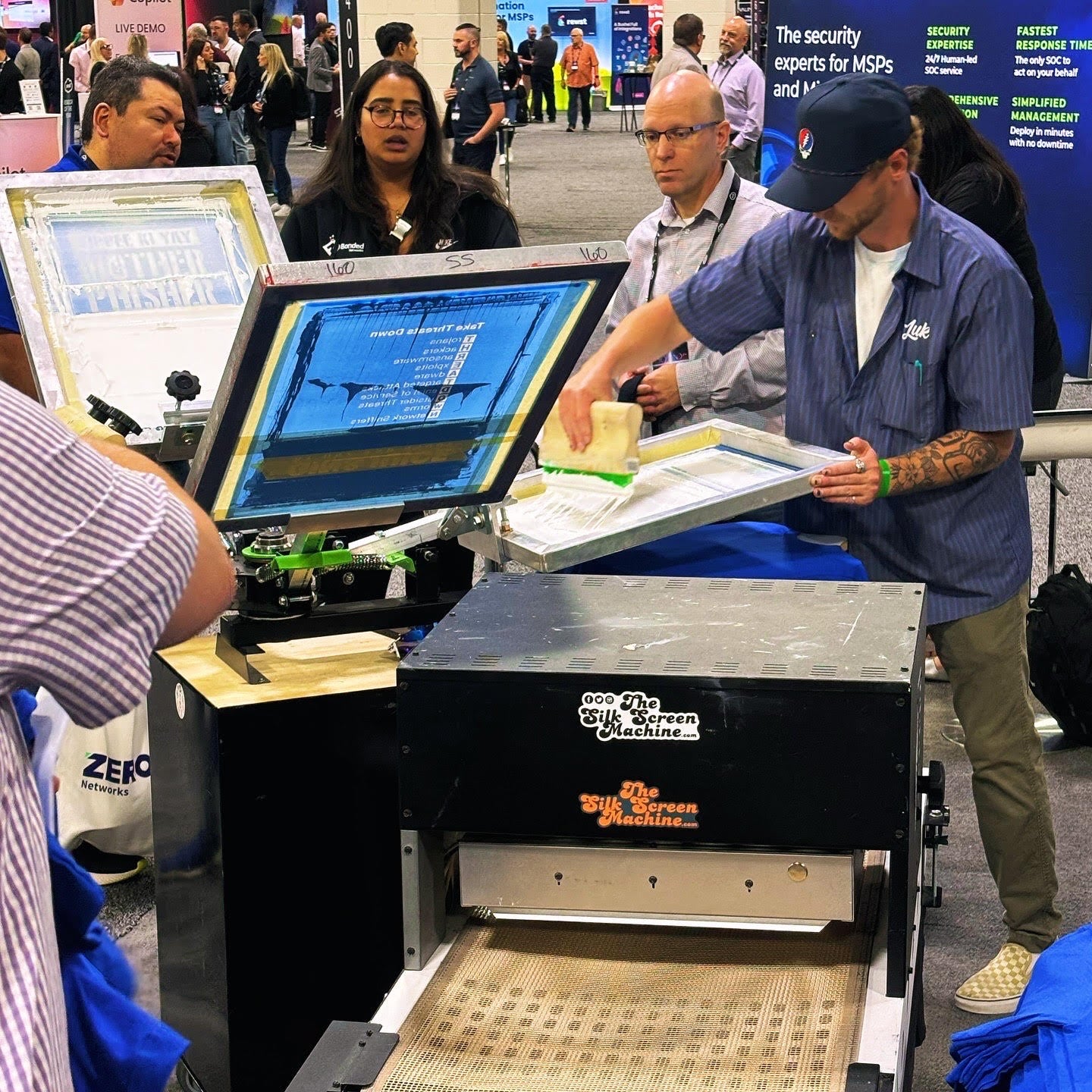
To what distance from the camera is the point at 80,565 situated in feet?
4.09

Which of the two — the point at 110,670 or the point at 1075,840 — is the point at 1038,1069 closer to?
the point at 110,670

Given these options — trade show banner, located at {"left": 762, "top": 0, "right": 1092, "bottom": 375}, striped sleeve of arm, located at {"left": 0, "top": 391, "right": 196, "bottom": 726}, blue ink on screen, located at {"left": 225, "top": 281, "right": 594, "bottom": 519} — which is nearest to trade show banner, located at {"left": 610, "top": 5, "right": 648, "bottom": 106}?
trade show banner, located at {"left": 762, "top": 0, "right": 1092, "bottom": 375}

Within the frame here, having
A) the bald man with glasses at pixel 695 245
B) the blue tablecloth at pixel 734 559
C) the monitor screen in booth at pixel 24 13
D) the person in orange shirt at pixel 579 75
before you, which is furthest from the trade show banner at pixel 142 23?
the monitor screen in booth at pixel 24 13

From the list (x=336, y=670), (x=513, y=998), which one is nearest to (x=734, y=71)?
(x=336, y=670)

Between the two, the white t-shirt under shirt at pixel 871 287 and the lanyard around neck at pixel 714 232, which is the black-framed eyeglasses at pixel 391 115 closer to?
the lanyard around neck at pixel 714 232

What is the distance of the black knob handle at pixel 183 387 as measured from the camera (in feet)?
9.09

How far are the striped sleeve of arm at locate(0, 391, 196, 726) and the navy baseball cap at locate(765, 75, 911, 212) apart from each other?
166cm

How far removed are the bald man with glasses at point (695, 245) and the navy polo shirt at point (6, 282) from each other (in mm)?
1287

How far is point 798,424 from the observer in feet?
9.68

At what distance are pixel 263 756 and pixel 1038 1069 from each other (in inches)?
51.0

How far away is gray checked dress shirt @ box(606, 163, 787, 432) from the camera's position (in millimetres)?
3547

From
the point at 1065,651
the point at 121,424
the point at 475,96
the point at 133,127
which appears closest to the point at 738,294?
the point at 121,424

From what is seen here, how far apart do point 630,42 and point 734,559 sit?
31595 mm

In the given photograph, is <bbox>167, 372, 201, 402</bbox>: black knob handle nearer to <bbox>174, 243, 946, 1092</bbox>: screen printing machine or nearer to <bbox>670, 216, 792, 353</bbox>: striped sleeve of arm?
<bbox>174, 243, 946, 1092</bbox>: screen printing machine
